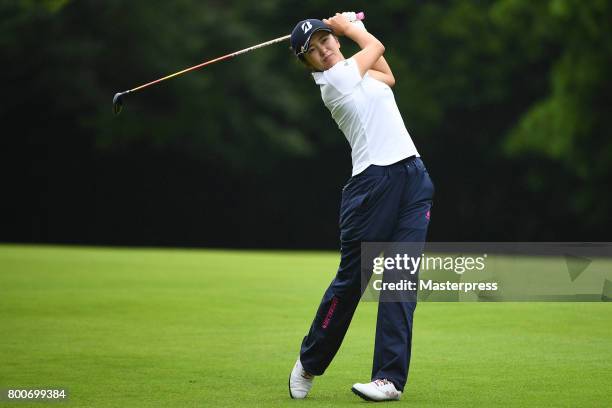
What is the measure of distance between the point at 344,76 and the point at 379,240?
940 millimetres

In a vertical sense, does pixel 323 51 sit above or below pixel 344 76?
above

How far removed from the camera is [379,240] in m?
6.58

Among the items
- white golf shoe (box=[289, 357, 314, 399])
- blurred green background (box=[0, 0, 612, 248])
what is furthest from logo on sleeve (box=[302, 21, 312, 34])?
blurred green background (box=[0, 0, 612, 248])

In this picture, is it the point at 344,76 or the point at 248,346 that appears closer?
the point at 344,76

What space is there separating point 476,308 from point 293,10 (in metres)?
30.2

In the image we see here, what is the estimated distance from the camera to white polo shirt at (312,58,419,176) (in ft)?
21.4

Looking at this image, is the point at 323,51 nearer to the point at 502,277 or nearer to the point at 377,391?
the point at 377,391

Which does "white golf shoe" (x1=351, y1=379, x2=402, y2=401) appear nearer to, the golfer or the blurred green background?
the golfer

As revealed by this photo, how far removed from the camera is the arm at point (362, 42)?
21.3ft

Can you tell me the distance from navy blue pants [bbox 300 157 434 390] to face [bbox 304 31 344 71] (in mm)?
643

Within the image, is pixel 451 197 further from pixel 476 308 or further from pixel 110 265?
pixel 476 308

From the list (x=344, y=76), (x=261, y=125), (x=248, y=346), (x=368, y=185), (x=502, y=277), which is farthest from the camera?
(x=261, y=125)

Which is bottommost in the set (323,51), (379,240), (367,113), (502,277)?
(502,277)

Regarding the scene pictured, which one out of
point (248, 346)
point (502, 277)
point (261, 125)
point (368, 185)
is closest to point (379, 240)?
point (368, 185)
